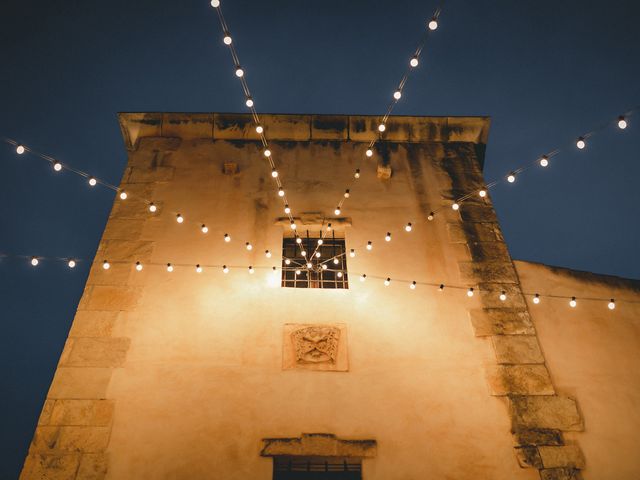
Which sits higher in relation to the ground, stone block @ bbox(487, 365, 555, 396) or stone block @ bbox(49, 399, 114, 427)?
stone block @ bbox(487, 365, 555, 396)

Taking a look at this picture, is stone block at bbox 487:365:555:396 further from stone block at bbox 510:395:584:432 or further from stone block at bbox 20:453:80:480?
stone block at bbox 20:453:80:480

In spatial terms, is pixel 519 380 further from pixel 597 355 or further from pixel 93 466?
pixel 93 466

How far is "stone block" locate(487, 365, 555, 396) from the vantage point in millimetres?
3969

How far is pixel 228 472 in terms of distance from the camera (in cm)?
344

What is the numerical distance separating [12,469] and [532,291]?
46700mm

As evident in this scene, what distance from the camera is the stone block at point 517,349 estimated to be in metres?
4.17

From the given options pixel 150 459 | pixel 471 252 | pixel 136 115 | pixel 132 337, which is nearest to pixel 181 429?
pixel 150 459

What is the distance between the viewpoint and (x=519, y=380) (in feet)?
13.3

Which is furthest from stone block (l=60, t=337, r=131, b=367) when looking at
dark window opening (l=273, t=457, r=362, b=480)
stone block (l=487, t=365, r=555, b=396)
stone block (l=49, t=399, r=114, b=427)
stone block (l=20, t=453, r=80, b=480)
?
stone block (l=487, t=365, r=555, b=396)

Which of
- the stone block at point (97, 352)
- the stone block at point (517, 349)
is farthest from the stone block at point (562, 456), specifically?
the stone block at point (97, 352)

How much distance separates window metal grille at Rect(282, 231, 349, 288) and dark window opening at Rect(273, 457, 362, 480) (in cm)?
191

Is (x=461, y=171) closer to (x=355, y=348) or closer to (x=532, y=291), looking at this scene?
(x=532, y=291)

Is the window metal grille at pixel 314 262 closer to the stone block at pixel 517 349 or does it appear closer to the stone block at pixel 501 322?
the stone block at pixel 501 322

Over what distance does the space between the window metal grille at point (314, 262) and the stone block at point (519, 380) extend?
6.17 feet
